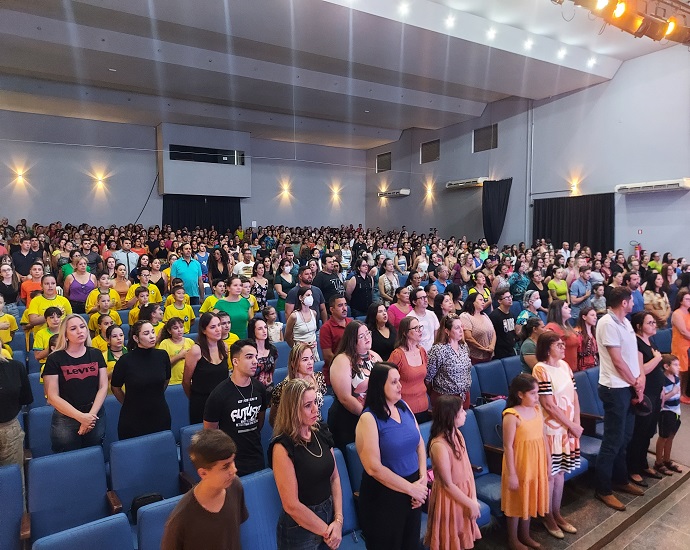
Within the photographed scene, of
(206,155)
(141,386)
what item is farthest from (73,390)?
(206,155)

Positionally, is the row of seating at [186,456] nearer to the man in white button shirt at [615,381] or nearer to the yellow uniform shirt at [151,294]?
the man in white button shirt at [615,381]

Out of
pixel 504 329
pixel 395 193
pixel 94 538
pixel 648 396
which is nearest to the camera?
pixel 94 538

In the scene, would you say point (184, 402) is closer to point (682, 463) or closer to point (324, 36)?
point (682, 463)

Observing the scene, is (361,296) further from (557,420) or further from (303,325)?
(557,420)

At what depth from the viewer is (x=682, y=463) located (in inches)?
153

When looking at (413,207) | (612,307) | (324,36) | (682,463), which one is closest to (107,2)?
(324,36)

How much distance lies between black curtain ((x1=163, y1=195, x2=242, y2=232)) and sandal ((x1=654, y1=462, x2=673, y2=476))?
599 inches

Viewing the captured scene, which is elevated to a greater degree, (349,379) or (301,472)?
(349,379)

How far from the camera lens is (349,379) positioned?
283 cm

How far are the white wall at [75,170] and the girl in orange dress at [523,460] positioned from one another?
1550cm

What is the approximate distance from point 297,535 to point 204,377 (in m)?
1.42

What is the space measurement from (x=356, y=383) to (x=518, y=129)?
13.7 metres

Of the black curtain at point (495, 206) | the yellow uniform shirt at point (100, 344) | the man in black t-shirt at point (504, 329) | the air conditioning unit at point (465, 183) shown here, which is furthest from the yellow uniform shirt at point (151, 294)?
the air conditioning unit at point (465, 183)

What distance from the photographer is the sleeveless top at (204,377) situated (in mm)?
3150
